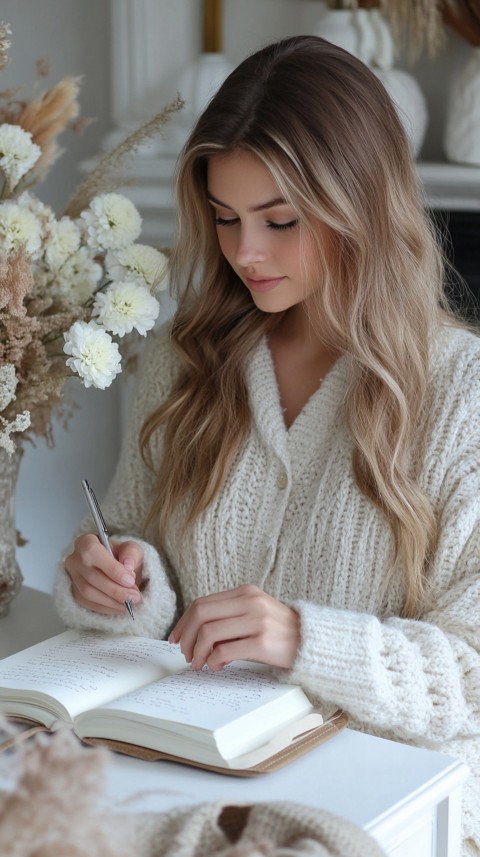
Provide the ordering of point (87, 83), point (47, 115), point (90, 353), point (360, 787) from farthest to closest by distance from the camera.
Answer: point (87, 83) → point (47, 115) → point (90, 353) → point (360, 787)

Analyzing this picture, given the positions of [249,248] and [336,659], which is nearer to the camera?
[336,659]

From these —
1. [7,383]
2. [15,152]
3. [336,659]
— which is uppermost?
[15,152]

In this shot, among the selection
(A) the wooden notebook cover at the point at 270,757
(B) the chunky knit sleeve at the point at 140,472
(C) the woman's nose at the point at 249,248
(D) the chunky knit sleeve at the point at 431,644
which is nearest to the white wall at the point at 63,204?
(B) the chunky knit sleeve at the point at 140,472

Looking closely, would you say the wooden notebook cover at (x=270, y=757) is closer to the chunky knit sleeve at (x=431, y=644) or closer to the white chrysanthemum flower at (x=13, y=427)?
the chunky knit sleeve at (x=431, y=644)

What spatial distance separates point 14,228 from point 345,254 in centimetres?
43

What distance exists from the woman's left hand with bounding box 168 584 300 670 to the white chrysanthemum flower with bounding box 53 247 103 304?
0.52m

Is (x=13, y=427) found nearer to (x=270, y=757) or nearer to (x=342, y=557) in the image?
(x=342, y=557)

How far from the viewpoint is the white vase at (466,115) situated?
1919 mm

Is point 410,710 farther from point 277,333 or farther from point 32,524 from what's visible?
point 32,524

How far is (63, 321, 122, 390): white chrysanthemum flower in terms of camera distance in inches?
50.6

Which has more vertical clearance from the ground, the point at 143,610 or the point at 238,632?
the point at 238,632

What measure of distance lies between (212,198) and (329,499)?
41 centimetres

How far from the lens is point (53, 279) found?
1452 millimetres

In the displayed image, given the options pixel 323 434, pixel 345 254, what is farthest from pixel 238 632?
pixel 345 254
